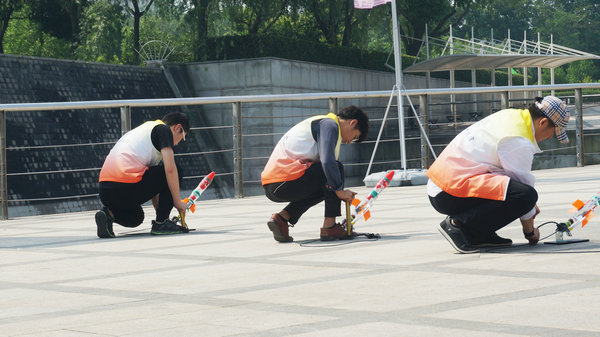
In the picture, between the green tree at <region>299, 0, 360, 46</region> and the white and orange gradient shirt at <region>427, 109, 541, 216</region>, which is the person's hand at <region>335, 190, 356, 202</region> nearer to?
the white and orange gradient shirt at <region>427, 109, 541, 216</region>

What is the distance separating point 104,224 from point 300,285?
11.8 feet

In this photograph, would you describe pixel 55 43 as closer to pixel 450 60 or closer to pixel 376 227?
pixel 450 60

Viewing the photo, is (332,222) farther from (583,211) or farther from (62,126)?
(62,126)

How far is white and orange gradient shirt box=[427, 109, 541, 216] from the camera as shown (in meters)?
5.86

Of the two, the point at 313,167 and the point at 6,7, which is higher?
the point at 6,7

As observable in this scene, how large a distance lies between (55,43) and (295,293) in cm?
3417

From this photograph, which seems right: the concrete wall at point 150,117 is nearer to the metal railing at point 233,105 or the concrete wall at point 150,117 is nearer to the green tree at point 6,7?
the green tree at point 6,7

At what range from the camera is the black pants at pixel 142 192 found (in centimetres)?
829

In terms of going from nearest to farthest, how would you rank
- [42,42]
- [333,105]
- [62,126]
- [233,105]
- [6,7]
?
[233,105], [333,105], [62,126], [6,7], [42,42]

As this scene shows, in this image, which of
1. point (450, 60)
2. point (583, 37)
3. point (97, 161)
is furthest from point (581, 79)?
point (97, 161)

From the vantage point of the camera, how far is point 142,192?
830 cm

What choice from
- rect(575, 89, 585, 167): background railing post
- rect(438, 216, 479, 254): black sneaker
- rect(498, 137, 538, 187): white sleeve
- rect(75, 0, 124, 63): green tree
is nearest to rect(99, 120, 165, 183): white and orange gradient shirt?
rect(438, 216, 479, 254): black sneaker

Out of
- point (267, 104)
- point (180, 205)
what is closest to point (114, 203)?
point (180, 205)

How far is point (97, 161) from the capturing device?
25078 millimetres
